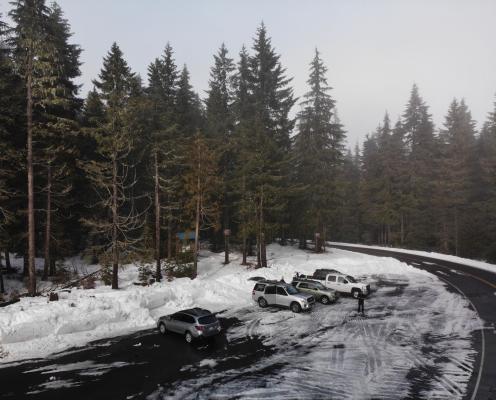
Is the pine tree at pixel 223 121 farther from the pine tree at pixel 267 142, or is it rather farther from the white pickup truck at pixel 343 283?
the white pickup truck at pixel 343 283

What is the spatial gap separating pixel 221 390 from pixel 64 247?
874 inches

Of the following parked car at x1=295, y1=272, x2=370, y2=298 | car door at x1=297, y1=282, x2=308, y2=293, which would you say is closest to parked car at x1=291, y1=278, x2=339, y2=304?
car door at x1=297, y1=282, x2=308, y2=293

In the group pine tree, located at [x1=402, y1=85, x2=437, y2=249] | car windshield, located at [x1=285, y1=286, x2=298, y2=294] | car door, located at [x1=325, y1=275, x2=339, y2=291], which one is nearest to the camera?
car windshield, located at [x1=285, y1=286, x2=298, y2=294]

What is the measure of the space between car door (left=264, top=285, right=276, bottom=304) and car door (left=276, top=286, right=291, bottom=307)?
0.87 feet

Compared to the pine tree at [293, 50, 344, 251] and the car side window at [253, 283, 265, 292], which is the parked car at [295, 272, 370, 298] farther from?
the pine tree at [293, 50, 344, 251]

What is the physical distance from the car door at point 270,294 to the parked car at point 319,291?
280 cm

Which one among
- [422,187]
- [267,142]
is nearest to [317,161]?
[267,142]

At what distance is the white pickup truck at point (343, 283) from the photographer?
2516 cm

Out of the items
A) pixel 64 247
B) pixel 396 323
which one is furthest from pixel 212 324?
pixel 64 247

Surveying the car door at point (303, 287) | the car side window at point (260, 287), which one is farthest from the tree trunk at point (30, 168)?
the car door at point (303, 287)

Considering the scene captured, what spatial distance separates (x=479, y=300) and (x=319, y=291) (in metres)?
10.7

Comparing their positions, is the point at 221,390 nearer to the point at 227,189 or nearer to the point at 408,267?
the point at 227,189

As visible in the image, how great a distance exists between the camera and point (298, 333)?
→ 57.2 ft

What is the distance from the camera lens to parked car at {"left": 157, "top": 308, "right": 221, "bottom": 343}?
1638cm
